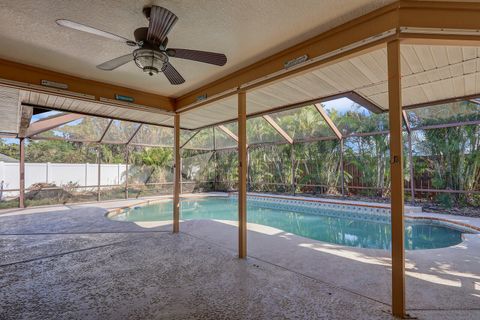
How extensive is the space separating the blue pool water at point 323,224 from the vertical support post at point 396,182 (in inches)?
126

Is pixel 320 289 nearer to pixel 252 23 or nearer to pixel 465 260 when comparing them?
pixel 465 260

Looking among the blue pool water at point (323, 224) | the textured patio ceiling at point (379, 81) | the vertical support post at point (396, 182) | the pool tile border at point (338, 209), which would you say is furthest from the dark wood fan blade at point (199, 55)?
the pool tile border at point (338, 209)

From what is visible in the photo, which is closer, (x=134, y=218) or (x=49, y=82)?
(x=49, y=82)

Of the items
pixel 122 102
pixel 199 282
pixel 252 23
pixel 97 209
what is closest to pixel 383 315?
pixel 199 282

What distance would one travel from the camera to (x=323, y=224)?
266 inches

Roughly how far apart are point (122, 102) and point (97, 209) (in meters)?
5.18

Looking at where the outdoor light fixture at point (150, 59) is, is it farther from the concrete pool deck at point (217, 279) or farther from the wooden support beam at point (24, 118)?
the wooden support beam at point (24, 118)

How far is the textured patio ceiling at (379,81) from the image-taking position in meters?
3.21

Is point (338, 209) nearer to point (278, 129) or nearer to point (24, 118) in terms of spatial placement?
point (278, 129)

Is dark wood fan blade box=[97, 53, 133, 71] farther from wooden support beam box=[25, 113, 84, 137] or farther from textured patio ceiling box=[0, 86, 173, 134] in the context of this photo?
wooden support beam box=[25, 113, 84, 137]

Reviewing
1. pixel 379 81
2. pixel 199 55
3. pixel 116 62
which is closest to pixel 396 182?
pixel 199 55

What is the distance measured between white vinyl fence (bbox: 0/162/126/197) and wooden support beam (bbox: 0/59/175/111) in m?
7.22

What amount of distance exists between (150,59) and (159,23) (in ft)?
1.08

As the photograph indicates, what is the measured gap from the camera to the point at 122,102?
4059mm
